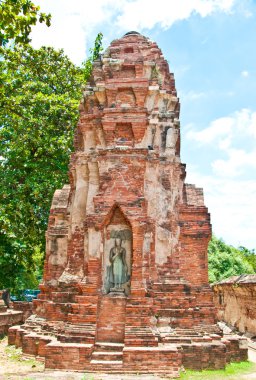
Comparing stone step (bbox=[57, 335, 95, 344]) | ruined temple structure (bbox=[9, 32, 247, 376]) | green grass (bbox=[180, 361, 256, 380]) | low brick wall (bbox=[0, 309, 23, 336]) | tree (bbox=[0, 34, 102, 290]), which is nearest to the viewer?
green grass (bbox=[180, 361, 256, 380])

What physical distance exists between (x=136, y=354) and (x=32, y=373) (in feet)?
6.66

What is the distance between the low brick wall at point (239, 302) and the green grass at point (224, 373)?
6431 millimetres

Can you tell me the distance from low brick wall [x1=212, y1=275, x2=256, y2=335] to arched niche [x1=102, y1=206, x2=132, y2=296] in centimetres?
790

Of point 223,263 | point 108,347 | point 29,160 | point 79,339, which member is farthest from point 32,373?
point 223,263

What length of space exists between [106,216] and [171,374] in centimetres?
363

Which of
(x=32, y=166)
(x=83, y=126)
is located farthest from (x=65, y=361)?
(x=32, y=166)

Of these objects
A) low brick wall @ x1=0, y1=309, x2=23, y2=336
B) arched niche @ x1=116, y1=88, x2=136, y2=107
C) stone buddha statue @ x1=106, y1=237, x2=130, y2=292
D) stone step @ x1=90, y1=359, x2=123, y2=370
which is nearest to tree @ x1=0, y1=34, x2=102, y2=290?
low brick wall @ x1=0, y1=309, x2=23, y2=336

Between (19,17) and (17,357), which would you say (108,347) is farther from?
(19,17)

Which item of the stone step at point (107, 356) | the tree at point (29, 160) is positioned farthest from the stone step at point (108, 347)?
the tree at point (29, 160)

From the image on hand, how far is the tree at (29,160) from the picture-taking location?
1669 centimetres

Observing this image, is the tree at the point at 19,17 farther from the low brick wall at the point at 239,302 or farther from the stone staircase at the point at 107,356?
the low brick wall at the point at 239,302

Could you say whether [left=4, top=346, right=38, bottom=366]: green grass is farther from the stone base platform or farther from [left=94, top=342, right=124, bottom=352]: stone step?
[left=94, top=342, right=124, bottom=352]: stone step

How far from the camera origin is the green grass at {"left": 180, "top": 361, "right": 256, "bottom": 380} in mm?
8273

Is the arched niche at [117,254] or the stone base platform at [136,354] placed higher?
the arched niche at [117,254]
